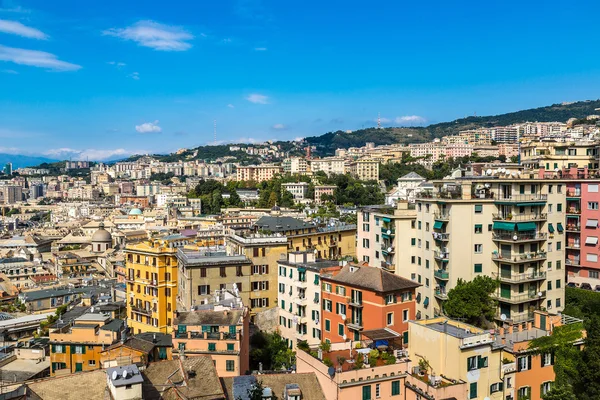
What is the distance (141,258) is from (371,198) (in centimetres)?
9103

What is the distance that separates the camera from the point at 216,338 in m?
29.2

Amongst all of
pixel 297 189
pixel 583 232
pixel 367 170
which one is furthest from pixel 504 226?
pixel 367 170

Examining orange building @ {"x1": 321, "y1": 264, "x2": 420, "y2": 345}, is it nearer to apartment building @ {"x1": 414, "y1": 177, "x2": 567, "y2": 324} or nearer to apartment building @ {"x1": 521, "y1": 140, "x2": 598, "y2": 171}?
apartment building @ {"x1": 414, "y1": 177, "x2": 567, "y2": 324}

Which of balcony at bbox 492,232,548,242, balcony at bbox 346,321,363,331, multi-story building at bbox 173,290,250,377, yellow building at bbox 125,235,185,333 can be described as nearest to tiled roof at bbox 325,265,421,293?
balcony at bbox 346,321,363,331

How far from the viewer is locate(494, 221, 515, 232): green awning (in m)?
37.3

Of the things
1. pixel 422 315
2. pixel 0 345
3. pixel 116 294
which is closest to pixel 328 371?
pixel 422 315

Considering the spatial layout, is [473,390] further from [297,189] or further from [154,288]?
[297,189]

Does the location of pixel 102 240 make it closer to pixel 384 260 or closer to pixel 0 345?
pixel 0 345

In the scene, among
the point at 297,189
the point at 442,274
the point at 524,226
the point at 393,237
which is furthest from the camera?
the point at 297,189

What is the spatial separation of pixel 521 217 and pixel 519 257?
2.69m

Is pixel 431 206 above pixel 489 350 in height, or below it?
above

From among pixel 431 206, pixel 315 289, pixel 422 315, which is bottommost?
pixel 422 315

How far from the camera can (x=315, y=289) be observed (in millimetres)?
37938

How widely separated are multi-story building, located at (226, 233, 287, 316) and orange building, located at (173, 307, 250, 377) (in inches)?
467
